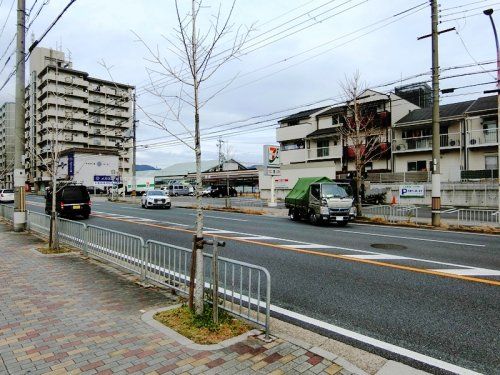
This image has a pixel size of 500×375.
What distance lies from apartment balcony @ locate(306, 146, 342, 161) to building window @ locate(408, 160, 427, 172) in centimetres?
746

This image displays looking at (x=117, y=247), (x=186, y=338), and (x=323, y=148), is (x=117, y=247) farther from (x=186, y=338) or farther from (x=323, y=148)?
(x=323, y=148)

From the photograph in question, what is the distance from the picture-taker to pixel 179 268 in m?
5.82

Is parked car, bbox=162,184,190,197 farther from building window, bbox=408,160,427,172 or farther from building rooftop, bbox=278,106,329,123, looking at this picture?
building window, bbox=408,160,427,172

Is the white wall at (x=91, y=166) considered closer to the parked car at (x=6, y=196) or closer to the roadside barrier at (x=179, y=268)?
the parked car at (x=6, y=196)

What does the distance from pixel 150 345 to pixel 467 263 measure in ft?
24.6

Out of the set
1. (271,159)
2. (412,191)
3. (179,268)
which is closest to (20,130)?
(179,268)

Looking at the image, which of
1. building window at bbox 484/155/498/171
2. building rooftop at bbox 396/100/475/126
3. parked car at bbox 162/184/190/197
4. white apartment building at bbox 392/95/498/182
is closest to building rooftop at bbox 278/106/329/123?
building rooftop at bbox 396/100/475/126

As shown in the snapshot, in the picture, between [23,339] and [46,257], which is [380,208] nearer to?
[46,257]

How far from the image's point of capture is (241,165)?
7588 cm

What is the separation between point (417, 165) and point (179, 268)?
3288cm

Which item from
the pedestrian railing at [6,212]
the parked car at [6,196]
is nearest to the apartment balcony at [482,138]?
the pedestrian railing at [6,212]

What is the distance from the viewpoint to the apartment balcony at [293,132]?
43.0 m

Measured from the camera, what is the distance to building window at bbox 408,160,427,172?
109 feet

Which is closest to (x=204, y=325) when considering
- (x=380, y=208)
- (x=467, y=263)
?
(x=467, y=263)
